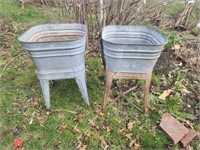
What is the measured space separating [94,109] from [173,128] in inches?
39.4

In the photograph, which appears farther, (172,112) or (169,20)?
(169,20)

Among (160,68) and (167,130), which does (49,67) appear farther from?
(160,68)

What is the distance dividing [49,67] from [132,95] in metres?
1.26

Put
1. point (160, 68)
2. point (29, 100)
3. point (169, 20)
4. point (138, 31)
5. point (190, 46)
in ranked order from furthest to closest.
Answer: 1. point (169, 20)
2. point (190, 46)
3. point (160, 68)
4. point (29, 100)
5. point (138, 31)

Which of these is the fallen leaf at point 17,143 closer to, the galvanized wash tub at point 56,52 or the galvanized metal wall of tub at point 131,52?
the galvanized wash tub at point 56,52

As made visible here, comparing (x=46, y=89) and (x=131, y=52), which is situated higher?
(x=131, y=52)

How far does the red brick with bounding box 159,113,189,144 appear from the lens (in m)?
2.82

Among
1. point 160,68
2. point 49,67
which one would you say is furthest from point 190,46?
point 49,67

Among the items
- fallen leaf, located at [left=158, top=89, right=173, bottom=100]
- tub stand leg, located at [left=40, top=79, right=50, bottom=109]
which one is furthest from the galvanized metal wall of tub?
tub stand leg, located at [left=40, top=79, right=50, bottom=109]

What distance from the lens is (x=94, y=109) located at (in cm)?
320

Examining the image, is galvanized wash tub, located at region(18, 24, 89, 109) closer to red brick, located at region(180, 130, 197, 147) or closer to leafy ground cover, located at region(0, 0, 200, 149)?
leafy ground cover, located at region(0, 0, 200, 149)

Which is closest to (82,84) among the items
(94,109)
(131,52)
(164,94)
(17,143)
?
(94,109)

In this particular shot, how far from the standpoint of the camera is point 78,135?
2.88 m

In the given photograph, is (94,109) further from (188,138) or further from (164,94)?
(188,138)
